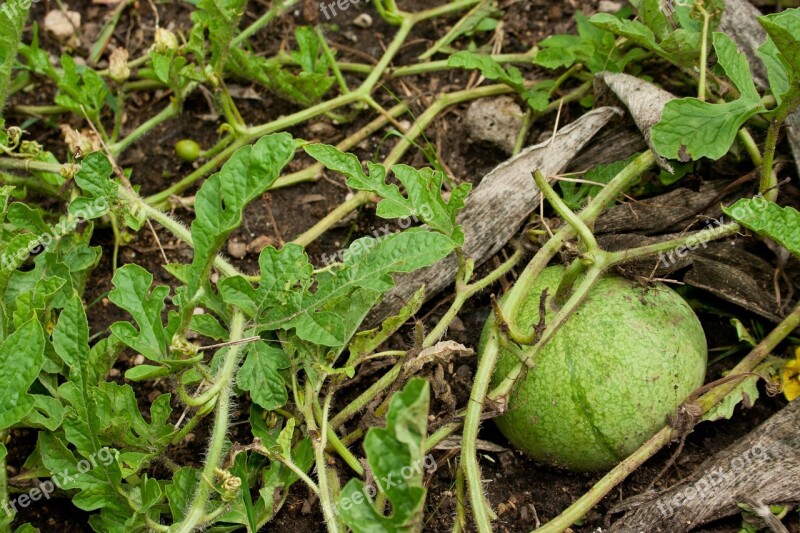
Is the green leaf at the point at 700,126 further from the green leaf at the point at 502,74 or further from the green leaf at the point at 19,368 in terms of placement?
the green leaf at the point at 19,368

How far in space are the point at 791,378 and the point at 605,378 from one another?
A: 735mm

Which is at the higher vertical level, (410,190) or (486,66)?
(486,66)

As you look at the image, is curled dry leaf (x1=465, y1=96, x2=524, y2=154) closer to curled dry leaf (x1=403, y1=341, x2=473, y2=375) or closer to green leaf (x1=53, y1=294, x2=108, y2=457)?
curled dry leaf (x1=403, y1=341, x2=473, y2=375)

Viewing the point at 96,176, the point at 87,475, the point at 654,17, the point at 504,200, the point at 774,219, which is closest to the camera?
the point at 87,475

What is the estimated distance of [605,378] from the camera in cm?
248

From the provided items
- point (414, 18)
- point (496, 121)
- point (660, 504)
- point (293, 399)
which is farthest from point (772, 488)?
point (414, 18)

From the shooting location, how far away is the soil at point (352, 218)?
272cm

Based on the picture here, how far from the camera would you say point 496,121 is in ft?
11.2

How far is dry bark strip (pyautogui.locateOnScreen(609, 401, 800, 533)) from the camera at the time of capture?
2512mm

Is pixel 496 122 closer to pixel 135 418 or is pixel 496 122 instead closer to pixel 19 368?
pixel 135 418

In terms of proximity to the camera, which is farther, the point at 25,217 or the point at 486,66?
the point at 486,66

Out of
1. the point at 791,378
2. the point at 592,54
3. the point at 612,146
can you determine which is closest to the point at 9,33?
the point at 592,54

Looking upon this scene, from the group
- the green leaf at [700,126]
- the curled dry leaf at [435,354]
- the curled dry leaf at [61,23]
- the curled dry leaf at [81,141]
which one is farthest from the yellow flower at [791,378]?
the curled dry leaf at [61,23]

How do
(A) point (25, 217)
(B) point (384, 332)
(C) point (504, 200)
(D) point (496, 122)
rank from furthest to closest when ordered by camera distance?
1. (D) point (496, 122)
2. (C) point (504, 200)
3. (A) point (25, 217)
4. (B) point (384, 332)
